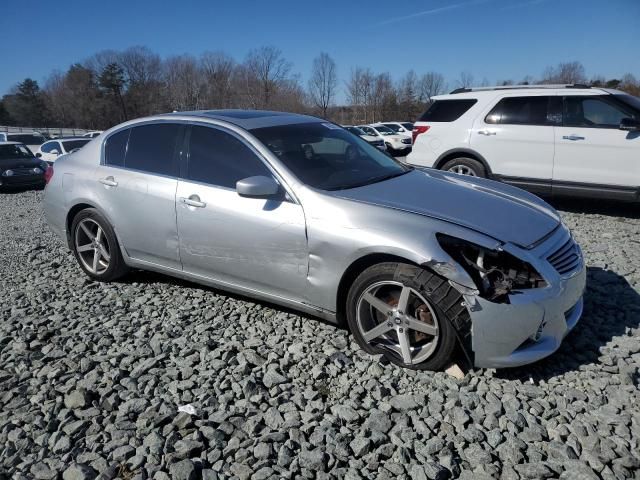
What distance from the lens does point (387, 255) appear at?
3.01 m

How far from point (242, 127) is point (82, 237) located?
217 centimetres

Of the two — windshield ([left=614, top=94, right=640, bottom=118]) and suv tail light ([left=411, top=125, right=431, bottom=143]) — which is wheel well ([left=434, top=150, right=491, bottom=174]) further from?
windshield ([left=614, top=94, right=640, bottom=118])

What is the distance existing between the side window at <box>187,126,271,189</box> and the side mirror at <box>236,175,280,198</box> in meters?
0.19

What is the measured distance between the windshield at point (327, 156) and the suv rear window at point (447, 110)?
393cm

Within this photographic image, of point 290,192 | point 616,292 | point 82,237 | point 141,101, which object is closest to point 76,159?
point 82,237

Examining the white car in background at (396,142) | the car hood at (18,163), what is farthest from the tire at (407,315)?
the white car in background at (396,142)

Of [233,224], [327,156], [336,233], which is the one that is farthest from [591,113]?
[233,224]

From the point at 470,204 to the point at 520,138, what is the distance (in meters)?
4.55

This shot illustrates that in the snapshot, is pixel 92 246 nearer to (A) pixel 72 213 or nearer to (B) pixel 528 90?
Answer: (A) pixel 72 213

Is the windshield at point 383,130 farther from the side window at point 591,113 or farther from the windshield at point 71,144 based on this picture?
the side window at point 591,113

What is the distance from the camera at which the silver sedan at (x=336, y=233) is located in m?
2.81

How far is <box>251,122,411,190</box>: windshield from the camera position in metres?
3.54

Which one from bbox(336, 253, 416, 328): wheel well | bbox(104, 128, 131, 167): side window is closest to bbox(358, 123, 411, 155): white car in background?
bbox(104, 128, 131, 167): side window

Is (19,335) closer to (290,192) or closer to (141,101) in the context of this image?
(290,192)
